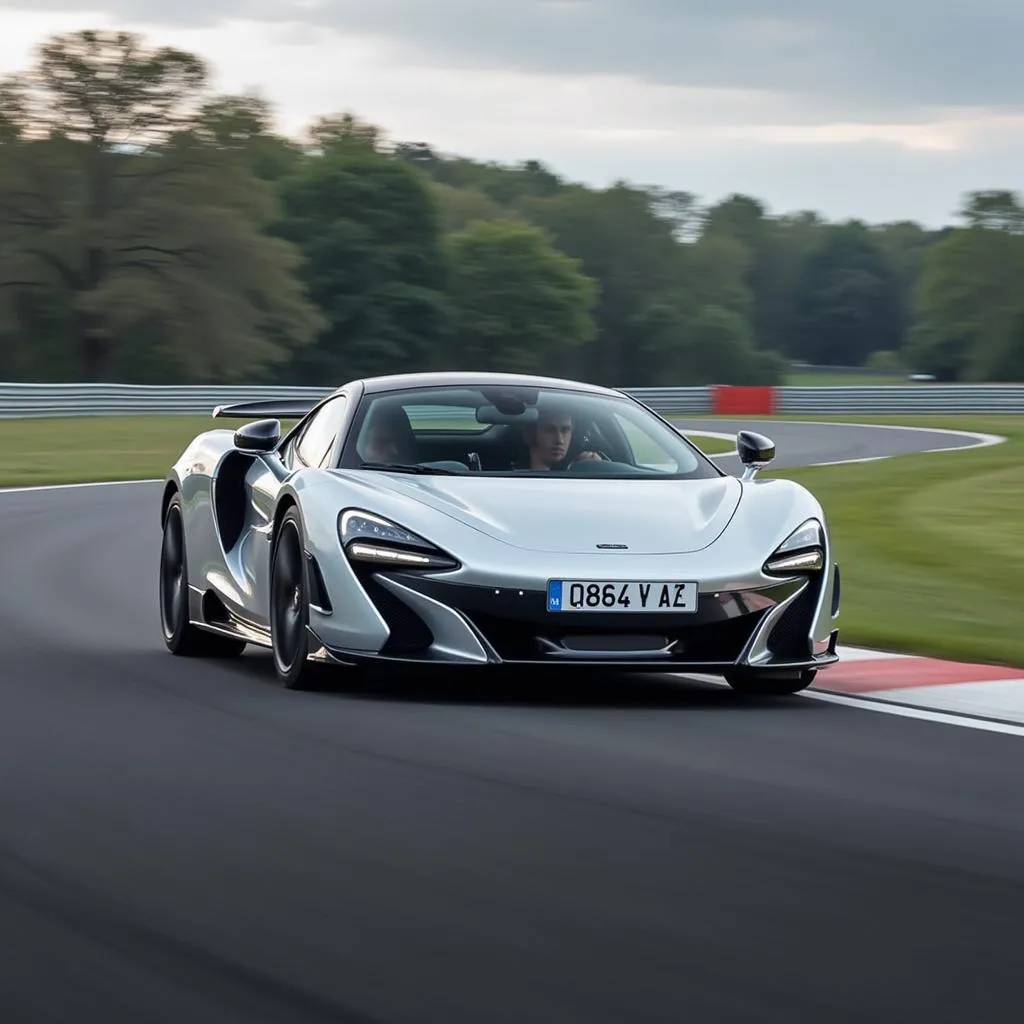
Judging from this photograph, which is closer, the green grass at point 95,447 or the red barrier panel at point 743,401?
the green grass at point 95,447

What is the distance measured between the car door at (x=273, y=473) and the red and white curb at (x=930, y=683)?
2.02 metres

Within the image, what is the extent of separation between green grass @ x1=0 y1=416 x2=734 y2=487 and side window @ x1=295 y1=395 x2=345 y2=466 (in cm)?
1554

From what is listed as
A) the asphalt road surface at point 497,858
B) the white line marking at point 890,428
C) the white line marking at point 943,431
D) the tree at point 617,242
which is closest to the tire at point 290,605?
the asphalt road surface at point 497,858

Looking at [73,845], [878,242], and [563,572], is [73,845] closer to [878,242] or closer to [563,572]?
[563,572]

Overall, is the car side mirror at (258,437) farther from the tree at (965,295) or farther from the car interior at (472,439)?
the tree at (965,295)

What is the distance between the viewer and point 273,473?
838cm

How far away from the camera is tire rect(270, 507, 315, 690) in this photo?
7312mm

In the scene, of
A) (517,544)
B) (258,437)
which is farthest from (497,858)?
(258,437)

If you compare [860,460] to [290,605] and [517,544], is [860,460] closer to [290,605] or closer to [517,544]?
[290,605]

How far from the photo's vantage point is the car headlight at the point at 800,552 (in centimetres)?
718

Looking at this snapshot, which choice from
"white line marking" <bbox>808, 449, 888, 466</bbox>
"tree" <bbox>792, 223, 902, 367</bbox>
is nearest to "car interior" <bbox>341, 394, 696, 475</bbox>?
"white line marking" <bbox>808, 449, 888, 466</bbox>

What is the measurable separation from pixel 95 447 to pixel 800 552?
2544 cm

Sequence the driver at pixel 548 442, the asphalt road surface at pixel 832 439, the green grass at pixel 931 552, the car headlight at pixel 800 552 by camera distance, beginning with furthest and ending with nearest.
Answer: the asphalt road surface at pixel 832 439, the green grass at pixel 931 552, the driver at pixel 548 442, the car headlight at pixel 800 552

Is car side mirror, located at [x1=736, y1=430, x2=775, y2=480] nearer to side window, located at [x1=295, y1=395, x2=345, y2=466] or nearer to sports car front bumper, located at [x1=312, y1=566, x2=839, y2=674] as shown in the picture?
sports car front bumper, located at [x1=312, y1=566, x2=839, y2=674]
